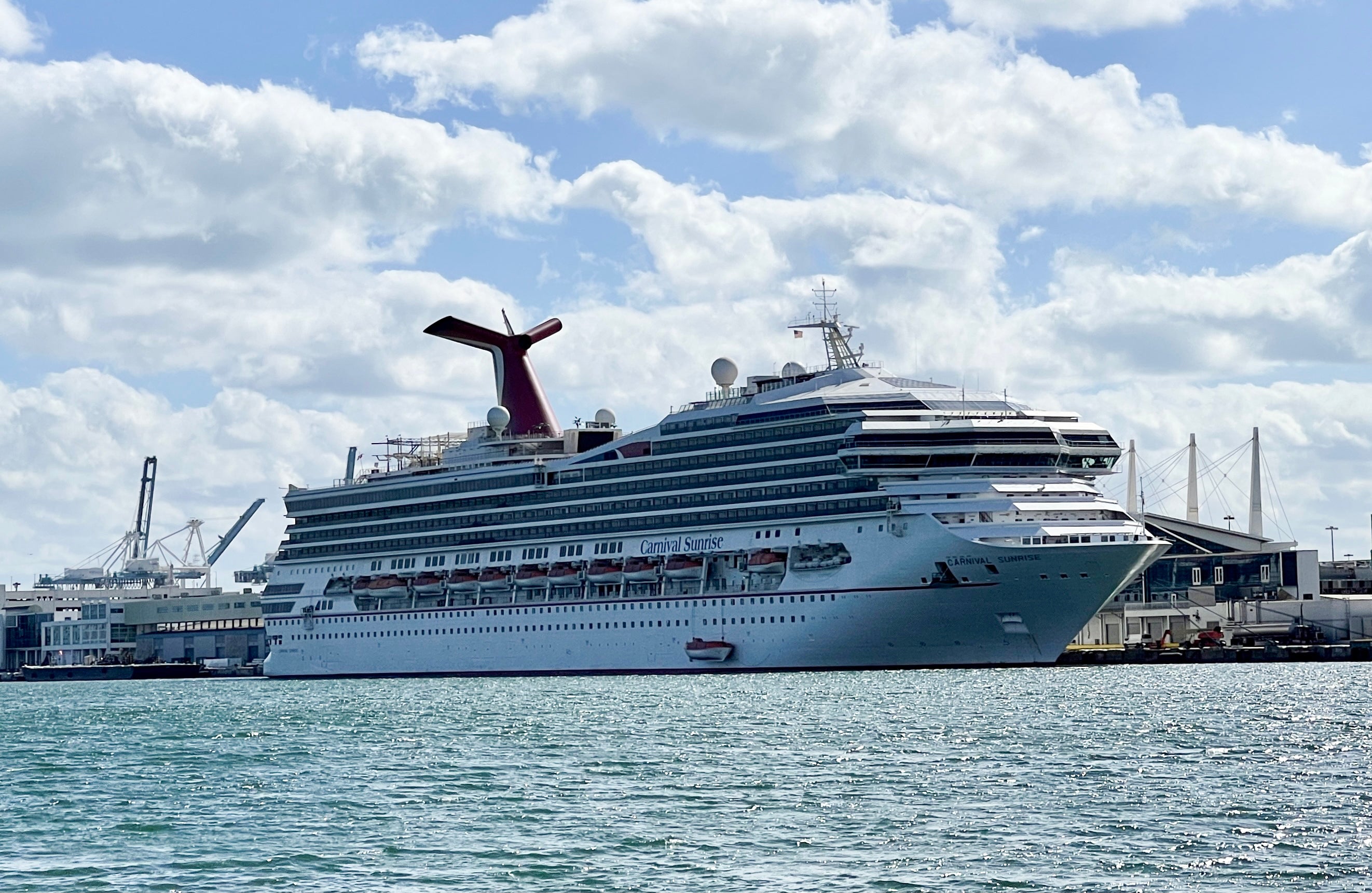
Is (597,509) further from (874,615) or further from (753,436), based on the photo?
(874,615)

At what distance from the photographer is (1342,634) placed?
126 m

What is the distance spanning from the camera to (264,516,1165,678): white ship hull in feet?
291

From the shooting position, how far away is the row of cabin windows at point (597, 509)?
95562 millimetres

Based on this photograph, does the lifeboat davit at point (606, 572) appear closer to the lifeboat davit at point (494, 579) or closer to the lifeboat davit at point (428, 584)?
Result: the lifeboat davit at point (494, 579)

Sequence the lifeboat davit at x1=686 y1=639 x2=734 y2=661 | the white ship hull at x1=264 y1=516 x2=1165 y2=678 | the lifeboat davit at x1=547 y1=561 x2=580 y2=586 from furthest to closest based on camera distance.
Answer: the lifeboat davit at x1=547 y1=561 x2=580 y2=586
the lifeboat davit at x1=686 y1=639 x2=734 y2=661
the white ship hull at x1=264 y1=516 x2=1165 y2=678

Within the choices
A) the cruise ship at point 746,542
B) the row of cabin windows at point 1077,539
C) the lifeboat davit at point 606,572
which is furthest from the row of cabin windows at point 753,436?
the row of cabin windows at point 1077,539

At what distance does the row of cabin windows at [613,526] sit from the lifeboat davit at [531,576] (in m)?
1.78

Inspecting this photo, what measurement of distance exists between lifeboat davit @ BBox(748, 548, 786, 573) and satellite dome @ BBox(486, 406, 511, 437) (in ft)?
99.6

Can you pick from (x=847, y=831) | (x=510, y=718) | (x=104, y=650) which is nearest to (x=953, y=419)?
(x=510, y=718)

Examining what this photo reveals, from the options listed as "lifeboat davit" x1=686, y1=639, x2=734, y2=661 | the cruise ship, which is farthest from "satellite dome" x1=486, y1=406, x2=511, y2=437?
"lifeboat davit" x1=686, y1=639, x2=734, y2=661

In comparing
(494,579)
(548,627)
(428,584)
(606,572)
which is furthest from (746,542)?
(428,584)

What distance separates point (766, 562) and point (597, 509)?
14992mm

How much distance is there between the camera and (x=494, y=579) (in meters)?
113

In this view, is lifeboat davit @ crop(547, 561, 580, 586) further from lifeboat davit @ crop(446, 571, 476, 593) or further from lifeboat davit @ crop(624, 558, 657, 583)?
lifeboat davit @ crop(446, 571, 476, 593)
